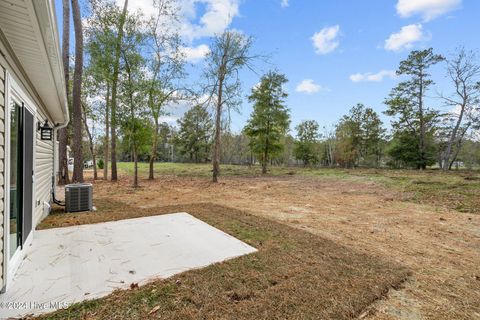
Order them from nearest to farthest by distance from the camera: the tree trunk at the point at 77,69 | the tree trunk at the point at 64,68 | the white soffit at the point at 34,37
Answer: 1. the white soffit at the point at 34,37
2. the tree trunk at the point at 77,69
3. the tree trunk at the point at 64,68

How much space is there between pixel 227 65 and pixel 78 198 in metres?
9.02

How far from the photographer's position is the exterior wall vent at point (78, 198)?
16.4 ft

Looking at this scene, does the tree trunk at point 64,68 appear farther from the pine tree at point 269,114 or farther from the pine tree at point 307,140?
the pine tree at point 307,140

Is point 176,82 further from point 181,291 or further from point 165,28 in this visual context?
point 181,291

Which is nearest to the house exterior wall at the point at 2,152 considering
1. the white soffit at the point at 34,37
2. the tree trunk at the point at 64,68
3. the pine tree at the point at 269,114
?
the white soffit at the point at 34,37

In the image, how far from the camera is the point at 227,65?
38.0ft

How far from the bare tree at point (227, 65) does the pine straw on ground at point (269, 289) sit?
9489mm

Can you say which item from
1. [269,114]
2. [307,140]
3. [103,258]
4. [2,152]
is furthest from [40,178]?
[307,140]

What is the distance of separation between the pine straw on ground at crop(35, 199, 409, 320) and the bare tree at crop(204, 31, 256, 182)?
9489 millimetres

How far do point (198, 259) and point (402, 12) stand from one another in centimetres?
1135

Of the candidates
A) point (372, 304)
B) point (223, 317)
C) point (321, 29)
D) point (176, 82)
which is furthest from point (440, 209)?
point (176, 82)

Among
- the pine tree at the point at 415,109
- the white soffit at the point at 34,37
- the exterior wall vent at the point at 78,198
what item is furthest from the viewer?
the pine tree at the point at 415,109

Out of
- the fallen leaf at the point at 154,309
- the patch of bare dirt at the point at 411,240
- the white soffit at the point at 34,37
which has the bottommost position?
the patch of bare dirt at the point at 411,240

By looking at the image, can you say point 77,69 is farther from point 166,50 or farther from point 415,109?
point 415,109
